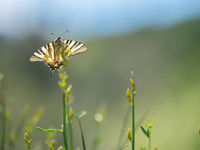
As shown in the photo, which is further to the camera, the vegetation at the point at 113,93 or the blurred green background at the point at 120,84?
the blurred green background at the point at 120,84

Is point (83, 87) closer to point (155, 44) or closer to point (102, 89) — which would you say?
point (102, 89)

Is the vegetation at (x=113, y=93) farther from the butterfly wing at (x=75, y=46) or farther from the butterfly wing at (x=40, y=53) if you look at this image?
the butterfly wing at (x=75, y=46)

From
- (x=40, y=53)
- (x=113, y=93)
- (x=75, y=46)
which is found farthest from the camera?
(x=113, y=93)

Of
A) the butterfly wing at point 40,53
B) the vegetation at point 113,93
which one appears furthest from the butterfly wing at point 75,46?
the vegetation at point 113,93

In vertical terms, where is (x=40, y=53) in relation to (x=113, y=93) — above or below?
above

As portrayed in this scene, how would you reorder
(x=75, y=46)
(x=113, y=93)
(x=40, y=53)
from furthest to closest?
(x=113, y=93)
(x=40, y=53)
(x=75, y=46)

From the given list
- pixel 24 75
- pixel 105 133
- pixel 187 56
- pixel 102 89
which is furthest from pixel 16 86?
pixel 187 56

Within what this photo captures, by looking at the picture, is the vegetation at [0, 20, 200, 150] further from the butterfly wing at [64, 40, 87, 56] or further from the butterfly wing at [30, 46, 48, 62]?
the butterfly wing at [64, 40, 87, 56]

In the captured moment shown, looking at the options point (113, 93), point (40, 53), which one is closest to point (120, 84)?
point (113, 93)

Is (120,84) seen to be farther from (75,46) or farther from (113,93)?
(75,46)

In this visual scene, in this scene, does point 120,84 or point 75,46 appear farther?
point 120,84

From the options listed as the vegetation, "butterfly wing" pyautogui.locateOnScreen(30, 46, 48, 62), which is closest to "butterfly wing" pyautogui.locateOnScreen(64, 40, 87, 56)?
"butterfly wing" pyautogui.locateOnScreen(30, 46, 48, 62)
